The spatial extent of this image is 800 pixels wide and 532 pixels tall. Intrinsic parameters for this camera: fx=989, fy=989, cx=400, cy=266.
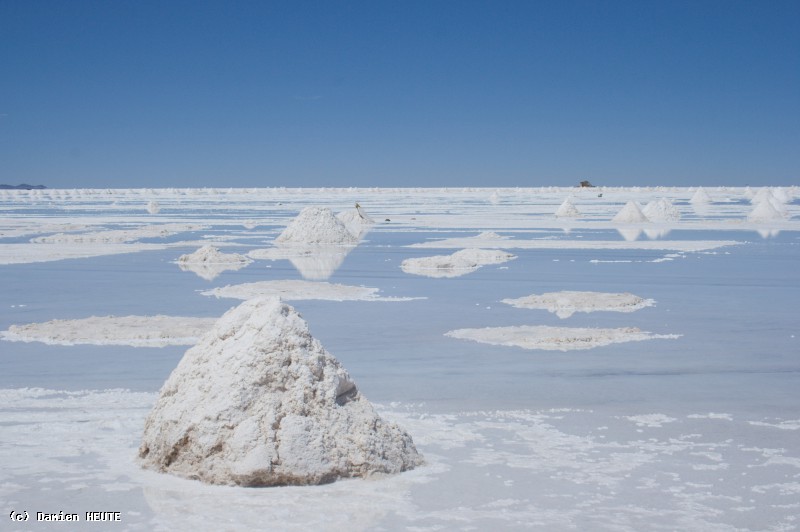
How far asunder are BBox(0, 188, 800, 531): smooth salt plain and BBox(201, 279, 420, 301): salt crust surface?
45 mm

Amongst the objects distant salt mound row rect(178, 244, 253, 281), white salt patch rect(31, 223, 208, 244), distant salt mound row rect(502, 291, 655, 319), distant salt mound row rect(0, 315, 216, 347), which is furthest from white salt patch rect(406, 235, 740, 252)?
distant salt mound row rect(0, 315, 216, 347)

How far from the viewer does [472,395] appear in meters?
4.71

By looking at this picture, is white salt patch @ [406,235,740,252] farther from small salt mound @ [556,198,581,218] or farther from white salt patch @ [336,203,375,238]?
small salt mound @ [556,198,581,218]

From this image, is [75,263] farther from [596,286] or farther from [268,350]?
[268,350]

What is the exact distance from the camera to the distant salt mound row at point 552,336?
20.0 ft

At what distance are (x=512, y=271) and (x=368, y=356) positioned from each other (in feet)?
17.7

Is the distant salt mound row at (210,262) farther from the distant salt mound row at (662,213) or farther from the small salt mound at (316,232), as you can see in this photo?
the distant salt mound row at (662,213)

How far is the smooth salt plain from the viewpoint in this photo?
3.15 m

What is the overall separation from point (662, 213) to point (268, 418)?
21.8m

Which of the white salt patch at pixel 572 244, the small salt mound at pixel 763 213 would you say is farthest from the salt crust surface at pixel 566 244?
the small salt mound at pixel 763 213

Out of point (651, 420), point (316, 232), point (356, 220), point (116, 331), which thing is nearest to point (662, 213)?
point (356, 220)

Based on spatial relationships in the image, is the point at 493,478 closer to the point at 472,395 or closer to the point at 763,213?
the point at 472,395

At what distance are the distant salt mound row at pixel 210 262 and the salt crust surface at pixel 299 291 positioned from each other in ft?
6.84

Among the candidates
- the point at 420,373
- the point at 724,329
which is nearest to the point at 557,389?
the point at 420,373
